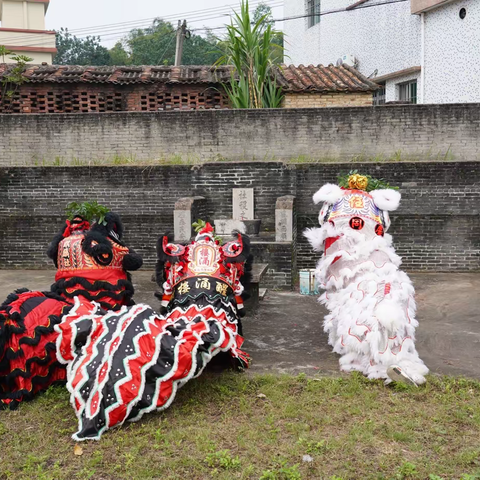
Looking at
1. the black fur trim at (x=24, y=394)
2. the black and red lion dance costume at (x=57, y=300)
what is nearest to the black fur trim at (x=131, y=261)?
the black and red lion dance costume at (x=57, y=300)

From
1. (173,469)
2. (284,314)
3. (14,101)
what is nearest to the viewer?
(173,469)

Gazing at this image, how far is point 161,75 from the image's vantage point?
13.2 metres

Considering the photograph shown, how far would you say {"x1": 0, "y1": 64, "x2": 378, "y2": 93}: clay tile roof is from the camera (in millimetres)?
12648

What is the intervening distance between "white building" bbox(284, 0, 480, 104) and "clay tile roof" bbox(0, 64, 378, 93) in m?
1.31

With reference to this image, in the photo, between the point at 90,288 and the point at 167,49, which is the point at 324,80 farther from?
the point at 167,49

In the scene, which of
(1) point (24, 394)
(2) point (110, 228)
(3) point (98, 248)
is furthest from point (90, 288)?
(1) point (24, 394)

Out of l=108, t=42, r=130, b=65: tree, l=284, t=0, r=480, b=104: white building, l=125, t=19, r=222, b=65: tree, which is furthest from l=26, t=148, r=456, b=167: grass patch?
l=108, t=42, r=130, b=65: tree

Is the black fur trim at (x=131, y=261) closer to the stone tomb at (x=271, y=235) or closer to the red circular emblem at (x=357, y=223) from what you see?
the red circular emblem at (x=357, y=223)

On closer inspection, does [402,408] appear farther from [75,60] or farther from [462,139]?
[75,60]

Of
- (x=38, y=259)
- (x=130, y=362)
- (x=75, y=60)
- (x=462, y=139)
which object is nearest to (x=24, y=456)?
(x=130, y=362)

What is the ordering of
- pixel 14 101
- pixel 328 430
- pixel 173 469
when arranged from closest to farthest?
pixel 173 469, pixel 328 430, pixel 14 101

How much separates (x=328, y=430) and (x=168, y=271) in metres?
2.24

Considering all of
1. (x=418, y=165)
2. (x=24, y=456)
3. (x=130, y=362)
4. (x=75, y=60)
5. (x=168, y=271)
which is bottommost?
(x=24, y=456)

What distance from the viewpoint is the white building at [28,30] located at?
79.5 ft
